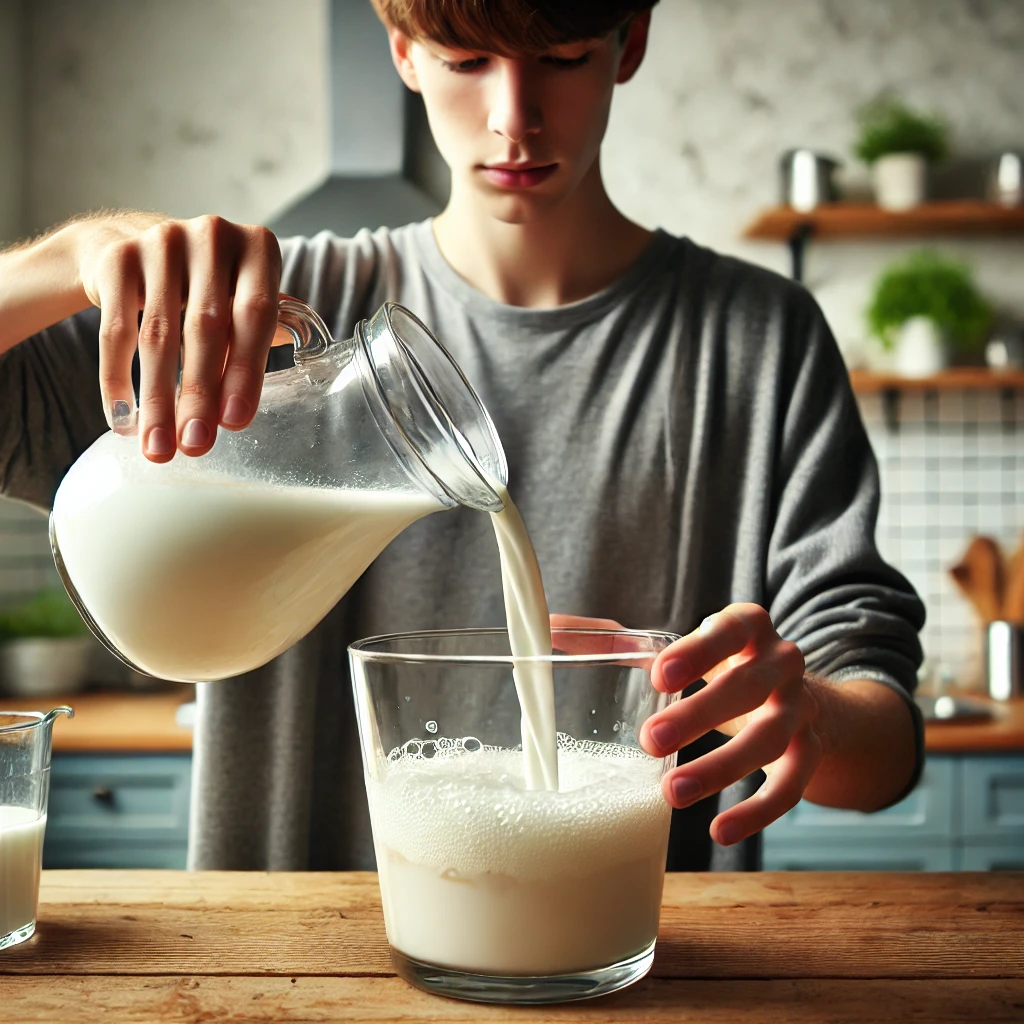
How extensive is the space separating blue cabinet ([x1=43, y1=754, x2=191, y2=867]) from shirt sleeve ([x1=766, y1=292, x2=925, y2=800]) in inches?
57.5

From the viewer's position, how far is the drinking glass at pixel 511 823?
0.60 m

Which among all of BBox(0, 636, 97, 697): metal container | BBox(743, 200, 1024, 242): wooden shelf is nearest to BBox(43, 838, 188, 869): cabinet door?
BBox(0, 636, 97, 697): metal container

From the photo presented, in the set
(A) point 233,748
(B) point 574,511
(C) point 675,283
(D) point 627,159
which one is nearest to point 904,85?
(D) point 627,159

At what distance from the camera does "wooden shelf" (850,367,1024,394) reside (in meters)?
2.70

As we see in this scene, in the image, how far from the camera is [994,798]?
230 cm

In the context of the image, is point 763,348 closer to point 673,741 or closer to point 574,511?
point 574,511

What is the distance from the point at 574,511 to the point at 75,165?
2264 mm

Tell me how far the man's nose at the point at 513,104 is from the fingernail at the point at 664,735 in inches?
22.8

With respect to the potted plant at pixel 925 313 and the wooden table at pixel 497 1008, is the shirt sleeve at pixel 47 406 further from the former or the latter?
the potted plant at pixel 925 313

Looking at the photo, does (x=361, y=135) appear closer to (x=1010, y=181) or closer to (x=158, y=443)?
(x=1010, y=181)

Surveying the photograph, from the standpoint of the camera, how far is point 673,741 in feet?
2.03

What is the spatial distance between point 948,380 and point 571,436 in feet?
5.96

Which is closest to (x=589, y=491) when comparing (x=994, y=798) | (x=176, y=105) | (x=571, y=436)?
(x=571, y=436)

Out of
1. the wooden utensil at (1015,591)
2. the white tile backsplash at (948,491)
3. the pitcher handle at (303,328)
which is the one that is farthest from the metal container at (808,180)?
the pitcher handle at (303,328)
